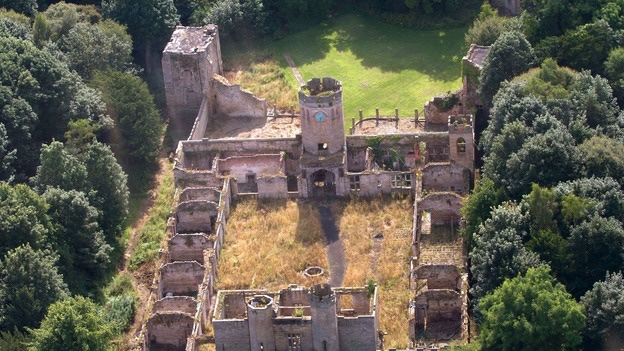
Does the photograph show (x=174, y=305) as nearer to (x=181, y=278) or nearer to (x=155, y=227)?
(x=181, y=278)

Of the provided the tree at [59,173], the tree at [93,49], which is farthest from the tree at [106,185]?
the tree at [93,49]

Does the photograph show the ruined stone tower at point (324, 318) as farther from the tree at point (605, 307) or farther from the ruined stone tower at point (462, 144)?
the ruined stone tower at point (462, 144)

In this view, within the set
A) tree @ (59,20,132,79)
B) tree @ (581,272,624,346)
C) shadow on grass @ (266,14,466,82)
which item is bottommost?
tree @ (581,272,624,346)

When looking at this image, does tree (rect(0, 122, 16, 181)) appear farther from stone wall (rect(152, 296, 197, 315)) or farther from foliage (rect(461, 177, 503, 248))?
foliage (rect(461, 177, 503, 248))

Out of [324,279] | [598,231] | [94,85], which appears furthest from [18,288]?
[598,231]

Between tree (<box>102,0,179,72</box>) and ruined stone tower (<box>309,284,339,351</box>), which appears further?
tree (<box>102,0,179,72</box>)

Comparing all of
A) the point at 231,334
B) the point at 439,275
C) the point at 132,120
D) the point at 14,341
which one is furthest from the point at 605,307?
the point at 132,120

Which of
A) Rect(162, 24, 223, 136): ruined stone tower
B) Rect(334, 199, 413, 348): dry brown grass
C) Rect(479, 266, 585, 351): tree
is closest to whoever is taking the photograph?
Rect(479, 266, 585, 351): tree

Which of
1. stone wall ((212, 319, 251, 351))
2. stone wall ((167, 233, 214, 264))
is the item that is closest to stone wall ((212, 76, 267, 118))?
stone wall ((167, 233, 214, 264))
